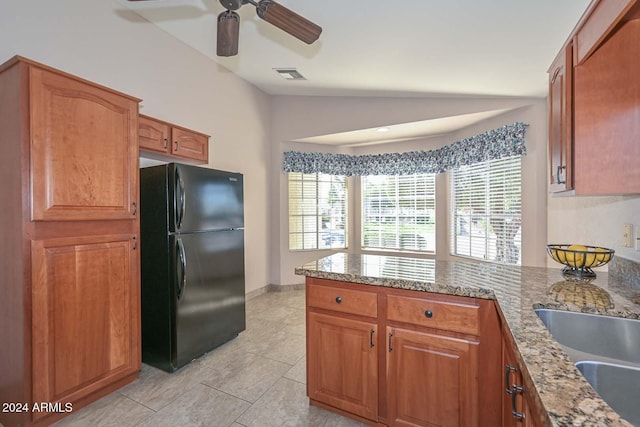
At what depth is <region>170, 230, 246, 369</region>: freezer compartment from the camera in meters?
2.29

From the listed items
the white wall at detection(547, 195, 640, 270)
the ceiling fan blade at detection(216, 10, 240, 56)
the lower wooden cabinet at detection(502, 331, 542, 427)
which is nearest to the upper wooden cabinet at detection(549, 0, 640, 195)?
the white wall at detection(547, 195, 640, 270)

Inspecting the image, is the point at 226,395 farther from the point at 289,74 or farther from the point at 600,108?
the point at 289,74

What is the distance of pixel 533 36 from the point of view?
229cm

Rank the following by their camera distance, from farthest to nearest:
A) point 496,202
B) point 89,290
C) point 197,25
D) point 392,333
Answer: point 496,202 < point 197,25 < point 89,290 < point 392,333

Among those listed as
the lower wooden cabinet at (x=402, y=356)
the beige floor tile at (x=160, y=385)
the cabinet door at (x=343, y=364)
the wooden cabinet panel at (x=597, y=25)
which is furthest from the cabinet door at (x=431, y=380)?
Answer: the beige floor tile at (x=160, y=385)

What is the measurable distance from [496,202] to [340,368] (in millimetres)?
3012

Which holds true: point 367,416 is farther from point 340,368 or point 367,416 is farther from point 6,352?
point 6,352

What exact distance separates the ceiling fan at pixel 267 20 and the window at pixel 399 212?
3.23 m

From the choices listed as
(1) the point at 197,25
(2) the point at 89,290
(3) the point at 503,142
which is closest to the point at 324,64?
(1) the point at 197,25

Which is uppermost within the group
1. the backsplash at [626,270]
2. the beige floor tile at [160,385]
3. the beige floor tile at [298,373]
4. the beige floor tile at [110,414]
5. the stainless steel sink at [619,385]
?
the backsplash at [626,270]

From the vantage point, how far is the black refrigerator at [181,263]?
2279 millimetres

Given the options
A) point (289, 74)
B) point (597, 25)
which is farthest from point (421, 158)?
point (597, 25)

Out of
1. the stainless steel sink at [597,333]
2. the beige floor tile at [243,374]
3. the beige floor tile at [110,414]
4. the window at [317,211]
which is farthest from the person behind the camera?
the window at [317,211]

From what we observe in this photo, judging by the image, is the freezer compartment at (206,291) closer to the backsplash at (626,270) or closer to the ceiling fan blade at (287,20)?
the ceiling fan blade at (287,20)
